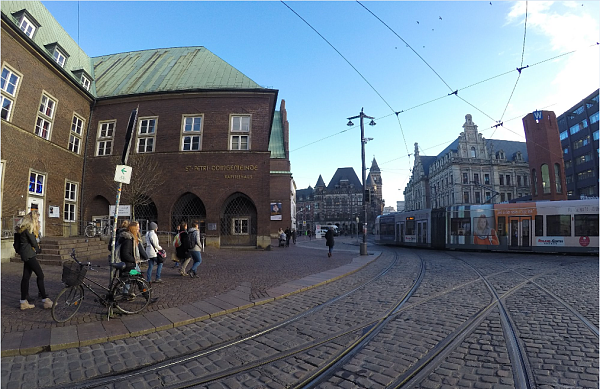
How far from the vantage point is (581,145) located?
164 feet

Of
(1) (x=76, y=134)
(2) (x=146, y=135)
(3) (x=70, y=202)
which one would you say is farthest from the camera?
(2) (x=146, y=135)

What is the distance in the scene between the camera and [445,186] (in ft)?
228

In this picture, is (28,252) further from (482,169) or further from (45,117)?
(482,169)

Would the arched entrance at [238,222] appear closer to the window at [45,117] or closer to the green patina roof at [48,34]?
the window at [45,117]

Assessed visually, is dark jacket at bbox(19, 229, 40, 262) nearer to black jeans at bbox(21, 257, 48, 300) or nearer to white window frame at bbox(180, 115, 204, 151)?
black jeans at bbox(21, 257, 48, 300)

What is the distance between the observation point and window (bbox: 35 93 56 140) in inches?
666

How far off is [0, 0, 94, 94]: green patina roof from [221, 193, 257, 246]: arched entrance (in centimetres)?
1298

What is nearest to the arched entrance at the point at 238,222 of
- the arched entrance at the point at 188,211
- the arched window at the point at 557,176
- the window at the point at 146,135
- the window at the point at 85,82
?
the arched entrance at the point at 188,211

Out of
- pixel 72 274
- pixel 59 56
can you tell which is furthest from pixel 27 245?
pixel 59 56

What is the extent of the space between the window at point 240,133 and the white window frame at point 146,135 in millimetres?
5560

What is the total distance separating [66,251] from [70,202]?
912 centimetres

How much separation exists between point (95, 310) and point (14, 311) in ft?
4.44

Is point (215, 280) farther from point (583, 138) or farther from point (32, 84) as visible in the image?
point (583, 138)

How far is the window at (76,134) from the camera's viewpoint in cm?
2014
